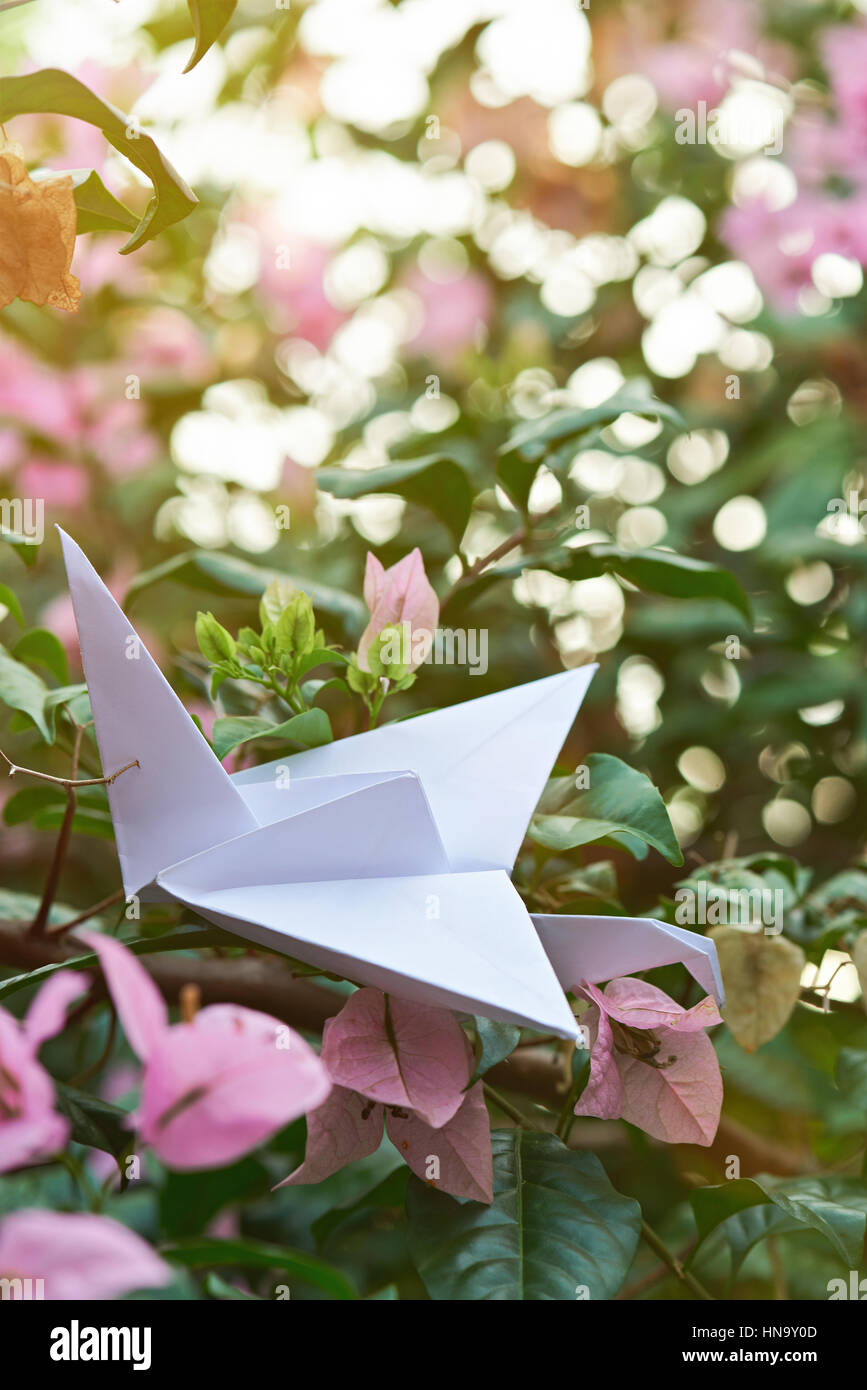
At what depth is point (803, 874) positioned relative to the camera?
53 cm

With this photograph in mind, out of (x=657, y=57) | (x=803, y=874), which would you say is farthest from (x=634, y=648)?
(x=657, y=57)

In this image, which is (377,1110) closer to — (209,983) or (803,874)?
(209,983)

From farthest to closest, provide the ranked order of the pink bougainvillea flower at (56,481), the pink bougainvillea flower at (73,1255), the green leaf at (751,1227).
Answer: the pink bougainvillea flower at (56,481) < the green leaf at (751,1227) < the pink bougainvillea flower at (73,1255)

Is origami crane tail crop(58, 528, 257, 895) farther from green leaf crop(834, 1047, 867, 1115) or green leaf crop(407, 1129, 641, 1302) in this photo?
green leaf crop(834, 1047, 867, 1115)

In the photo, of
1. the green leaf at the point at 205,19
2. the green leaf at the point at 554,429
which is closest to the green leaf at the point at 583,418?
the green leaf at the point at 554,429

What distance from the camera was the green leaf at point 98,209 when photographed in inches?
14.8

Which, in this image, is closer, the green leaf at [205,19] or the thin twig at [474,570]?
the green leaf at [205,19]

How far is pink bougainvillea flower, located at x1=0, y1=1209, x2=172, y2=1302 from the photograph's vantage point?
0.72 ft

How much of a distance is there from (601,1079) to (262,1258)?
0.42 feet

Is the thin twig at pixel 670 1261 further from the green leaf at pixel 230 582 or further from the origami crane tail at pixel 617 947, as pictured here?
the green leaf at pixel 230 582

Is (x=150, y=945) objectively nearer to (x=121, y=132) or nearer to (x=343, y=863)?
(x=343, y=863)

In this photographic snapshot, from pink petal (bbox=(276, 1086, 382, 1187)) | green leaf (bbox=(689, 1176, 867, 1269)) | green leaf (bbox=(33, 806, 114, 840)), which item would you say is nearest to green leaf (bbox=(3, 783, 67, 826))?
green leaf (bbox=(33, 806, 114, 840))

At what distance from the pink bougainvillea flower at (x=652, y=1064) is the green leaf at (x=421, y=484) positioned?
26cm

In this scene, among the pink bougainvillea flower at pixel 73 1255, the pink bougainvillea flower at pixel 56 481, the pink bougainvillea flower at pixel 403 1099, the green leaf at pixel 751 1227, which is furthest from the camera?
the pink bougainvillea flower at pixel 56 481
